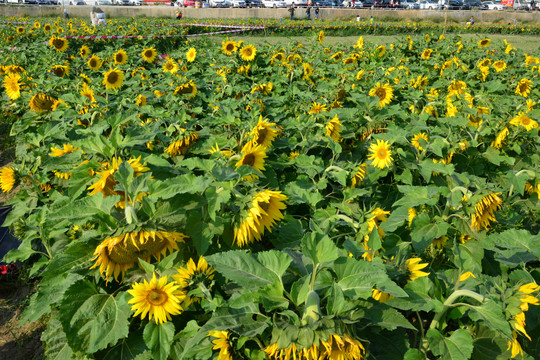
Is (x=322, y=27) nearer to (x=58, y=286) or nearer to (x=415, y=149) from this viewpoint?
(x=415, y=149)

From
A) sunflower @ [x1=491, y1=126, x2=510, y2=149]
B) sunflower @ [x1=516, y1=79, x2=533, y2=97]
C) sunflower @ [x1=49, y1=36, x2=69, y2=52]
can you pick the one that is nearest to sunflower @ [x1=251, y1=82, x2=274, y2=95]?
sunflower @ [x1=491, y1=126, x2=510, y2=149]

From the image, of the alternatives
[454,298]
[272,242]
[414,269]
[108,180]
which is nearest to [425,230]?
[414,269]

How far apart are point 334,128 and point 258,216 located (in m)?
1.69

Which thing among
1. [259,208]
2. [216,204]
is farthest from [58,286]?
[259,208]

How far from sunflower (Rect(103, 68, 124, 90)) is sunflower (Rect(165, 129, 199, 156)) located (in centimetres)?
205

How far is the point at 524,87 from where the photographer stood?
A: 5.40 metres

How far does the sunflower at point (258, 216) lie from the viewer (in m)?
1.60

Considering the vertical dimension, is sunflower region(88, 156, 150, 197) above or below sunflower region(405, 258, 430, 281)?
above

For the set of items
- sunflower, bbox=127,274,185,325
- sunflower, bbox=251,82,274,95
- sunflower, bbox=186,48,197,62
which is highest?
sunflower, bbox=186,48,197,62

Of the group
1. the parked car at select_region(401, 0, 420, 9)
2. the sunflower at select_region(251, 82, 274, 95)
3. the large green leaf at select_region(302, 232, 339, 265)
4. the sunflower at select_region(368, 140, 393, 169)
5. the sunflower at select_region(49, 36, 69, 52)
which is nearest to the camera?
the large green leaf at select_region(302, 232, 339, 265)

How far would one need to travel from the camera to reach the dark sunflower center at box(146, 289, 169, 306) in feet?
4.64

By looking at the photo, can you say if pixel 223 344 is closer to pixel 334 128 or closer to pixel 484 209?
pixel 484 209

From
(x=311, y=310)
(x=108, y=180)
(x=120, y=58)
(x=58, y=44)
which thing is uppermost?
(x=58, y=44)

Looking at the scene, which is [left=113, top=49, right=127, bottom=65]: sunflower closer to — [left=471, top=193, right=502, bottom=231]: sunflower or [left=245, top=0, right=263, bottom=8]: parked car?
[left=471, top=193, right=502, bottom=231]: sunflower
